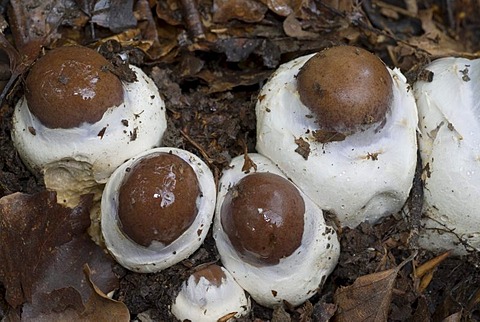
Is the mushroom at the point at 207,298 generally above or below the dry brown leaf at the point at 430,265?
above

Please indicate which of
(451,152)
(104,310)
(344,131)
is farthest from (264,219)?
(451,152)

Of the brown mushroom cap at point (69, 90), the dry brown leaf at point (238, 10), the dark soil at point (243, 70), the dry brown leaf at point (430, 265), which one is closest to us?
the brown mushroom cap at point (69, 90)

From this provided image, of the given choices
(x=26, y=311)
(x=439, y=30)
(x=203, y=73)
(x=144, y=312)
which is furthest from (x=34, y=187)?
(x=439, y=30)

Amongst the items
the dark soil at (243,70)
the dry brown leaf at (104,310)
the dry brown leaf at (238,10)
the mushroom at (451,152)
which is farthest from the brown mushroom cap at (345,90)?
the dry brown leaf at (104,310)

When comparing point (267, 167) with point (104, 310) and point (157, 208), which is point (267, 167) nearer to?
point (157, 208)

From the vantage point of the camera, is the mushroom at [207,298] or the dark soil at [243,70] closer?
the mushroom at [207,298]

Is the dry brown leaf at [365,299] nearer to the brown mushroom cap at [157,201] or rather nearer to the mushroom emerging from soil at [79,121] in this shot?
the brown mushroom cap at [157,201]
